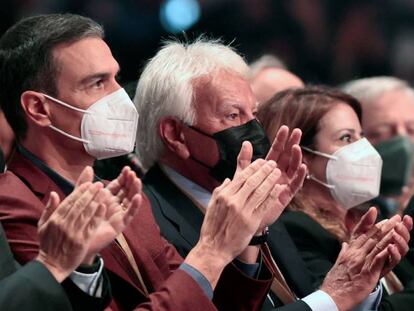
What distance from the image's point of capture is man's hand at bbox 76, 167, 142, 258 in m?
3.20

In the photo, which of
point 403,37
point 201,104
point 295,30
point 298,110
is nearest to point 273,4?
point 295,30

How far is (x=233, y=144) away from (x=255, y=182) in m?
0.79

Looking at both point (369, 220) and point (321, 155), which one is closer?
point (369, 220)

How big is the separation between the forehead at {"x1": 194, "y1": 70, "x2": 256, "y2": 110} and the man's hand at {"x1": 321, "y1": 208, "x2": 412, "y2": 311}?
0.65 metres

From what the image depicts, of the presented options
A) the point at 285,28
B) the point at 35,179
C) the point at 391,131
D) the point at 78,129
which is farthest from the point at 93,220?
the point at 285,28

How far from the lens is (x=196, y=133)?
4.42 metres

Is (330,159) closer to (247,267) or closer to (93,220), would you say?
(247,267)

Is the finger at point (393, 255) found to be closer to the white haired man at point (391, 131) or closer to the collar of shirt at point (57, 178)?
the collar of shirt at point (57, 178)

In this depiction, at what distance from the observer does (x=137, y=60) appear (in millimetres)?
7207

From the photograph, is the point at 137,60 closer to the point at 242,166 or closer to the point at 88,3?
the point at 88,3

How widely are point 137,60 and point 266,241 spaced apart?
301 cm

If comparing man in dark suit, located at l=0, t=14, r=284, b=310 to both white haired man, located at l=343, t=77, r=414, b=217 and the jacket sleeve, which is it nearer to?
the jacket sleeve

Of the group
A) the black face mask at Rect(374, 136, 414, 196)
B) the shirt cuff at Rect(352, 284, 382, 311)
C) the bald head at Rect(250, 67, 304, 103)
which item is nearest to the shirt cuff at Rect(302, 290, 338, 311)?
the shirt cuff at Rect(352, 284, 382, 311)

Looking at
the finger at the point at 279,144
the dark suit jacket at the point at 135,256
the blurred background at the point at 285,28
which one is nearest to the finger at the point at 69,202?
the dark suit jacket at the point at 135,256
